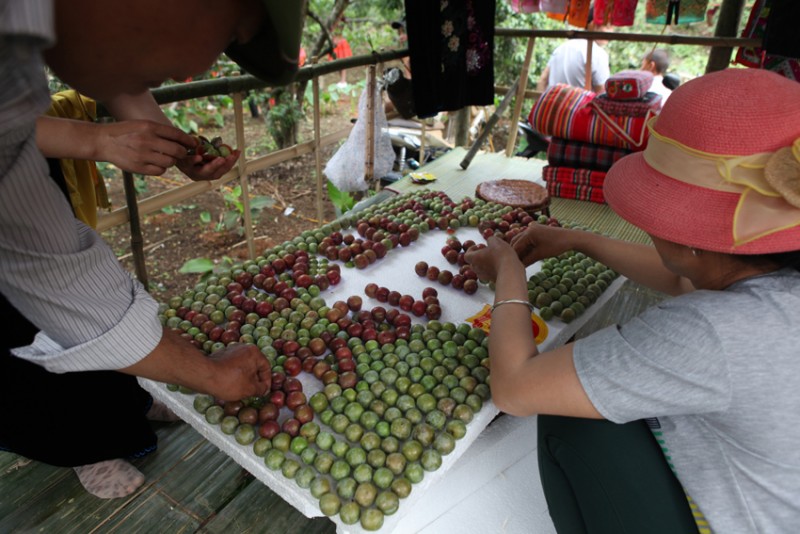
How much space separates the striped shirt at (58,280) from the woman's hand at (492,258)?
3.54 ft

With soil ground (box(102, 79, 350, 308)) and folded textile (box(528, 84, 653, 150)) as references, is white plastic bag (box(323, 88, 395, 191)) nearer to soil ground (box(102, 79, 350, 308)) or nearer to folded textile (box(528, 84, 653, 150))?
folded textile (box(528, 84, 653, 150))

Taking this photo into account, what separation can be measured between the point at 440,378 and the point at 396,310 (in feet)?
1.42

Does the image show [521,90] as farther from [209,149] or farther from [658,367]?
[658,367]

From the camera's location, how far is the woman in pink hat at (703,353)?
1045 mm

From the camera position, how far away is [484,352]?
1.82 m

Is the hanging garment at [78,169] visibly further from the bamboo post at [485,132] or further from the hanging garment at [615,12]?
the hanging garment at [615,12]

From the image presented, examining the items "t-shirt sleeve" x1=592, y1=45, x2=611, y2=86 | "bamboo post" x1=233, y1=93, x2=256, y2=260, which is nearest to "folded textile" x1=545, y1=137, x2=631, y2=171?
"t-shirt sleeve" x1=592, y1=45, x2=611, y2=86

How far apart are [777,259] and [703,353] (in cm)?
32

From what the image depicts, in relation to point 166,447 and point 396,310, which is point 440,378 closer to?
point 396,310

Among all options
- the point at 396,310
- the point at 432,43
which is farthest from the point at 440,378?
the point at 432,43

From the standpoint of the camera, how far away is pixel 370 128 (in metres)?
3.71

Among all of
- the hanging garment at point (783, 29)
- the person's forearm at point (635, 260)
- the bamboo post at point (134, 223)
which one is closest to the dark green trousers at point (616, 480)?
the person's forearm at point (635, 260)

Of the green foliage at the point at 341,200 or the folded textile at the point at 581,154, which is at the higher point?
the folded textile at the point at 581,154

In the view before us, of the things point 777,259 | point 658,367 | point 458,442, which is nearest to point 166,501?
point 458,442
